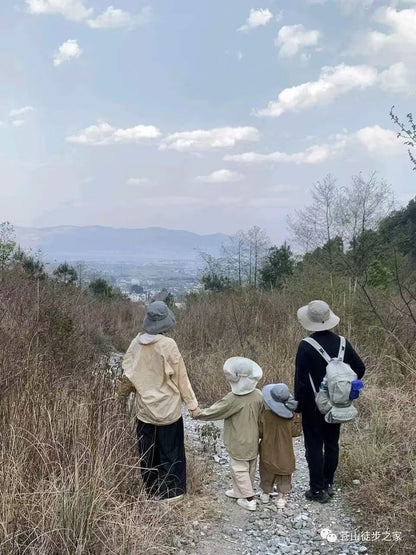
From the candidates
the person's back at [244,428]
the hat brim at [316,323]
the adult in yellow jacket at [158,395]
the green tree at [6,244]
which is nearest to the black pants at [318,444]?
the person's back at [244,428]

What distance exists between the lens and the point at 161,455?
3.77m

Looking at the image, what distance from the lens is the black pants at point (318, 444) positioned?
12.7ft

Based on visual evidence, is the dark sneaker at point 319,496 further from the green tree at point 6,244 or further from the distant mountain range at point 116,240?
the distant mountain range at point 116,240

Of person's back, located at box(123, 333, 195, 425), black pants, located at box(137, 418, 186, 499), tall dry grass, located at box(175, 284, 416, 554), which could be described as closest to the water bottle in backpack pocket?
tall dry grass, located at box(175, 284, 416, 554)

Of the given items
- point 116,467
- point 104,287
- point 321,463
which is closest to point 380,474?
point 321,463

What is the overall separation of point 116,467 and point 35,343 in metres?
2.15

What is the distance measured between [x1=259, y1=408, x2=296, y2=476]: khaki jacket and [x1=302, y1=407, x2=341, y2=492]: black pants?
14 centimetres

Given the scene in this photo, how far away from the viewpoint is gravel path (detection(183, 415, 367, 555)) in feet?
10.9

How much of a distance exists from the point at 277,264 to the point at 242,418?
1338 centimetres

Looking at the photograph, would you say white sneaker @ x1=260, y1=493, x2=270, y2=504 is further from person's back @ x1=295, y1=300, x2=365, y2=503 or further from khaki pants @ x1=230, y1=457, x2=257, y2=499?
person's back @ x1=295, y1=300, x2=365, y2=503

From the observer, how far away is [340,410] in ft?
12.0

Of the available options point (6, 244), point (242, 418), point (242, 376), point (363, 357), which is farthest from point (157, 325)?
point (6, 244)

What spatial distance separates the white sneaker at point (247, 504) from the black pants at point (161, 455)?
48 centimetres

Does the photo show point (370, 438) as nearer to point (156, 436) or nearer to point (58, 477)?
point (156, 436)
